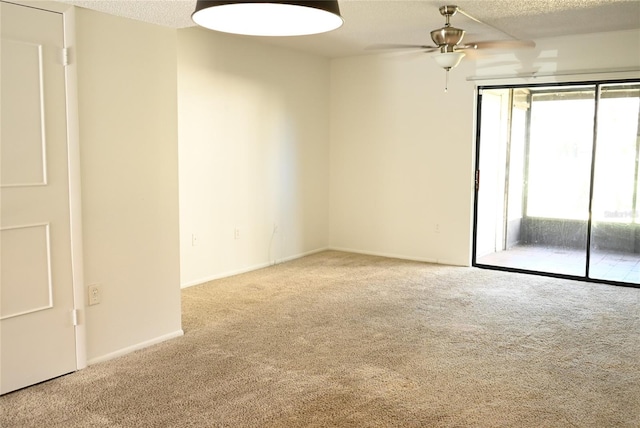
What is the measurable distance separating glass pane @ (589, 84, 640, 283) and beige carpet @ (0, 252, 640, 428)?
45cm

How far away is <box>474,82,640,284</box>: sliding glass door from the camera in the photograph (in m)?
5.70

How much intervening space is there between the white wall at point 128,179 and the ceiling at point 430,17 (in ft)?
0.68

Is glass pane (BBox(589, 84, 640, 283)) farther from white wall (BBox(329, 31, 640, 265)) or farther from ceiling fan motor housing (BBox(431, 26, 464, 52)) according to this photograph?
ceiling fan motor housing (BBox(431, 26, 464, 52))

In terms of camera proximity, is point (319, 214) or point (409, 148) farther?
point (319, 214)

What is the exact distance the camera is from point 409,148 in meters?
6.81

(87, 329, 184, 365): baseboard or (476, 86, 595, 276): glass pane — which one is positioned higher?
(476, 86, 595, 276): glass pane

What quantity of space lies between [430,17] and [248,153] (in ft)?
7.69

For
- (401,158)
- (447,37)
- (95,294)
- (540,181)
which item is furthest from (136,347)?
(540,181)

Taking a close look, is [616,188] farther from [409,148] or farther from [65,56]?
[65,56]

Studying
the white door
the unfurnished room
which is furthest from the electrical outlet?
the white door

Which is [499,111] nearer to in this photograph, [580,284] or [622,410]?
[580,284]

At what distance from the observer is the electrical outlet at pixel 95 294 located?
3559 millimetres

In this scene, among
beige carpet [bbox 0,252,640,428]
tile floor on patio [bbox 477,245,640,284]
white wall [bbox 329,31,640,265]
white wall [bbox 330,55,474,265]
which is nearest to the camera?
beige carpet [bbox 0,252,640,428]

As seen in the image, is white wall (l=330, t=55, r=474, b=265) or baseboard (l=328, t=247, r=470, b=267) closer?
white wall (l=330, t=55, r=474, b=265)
